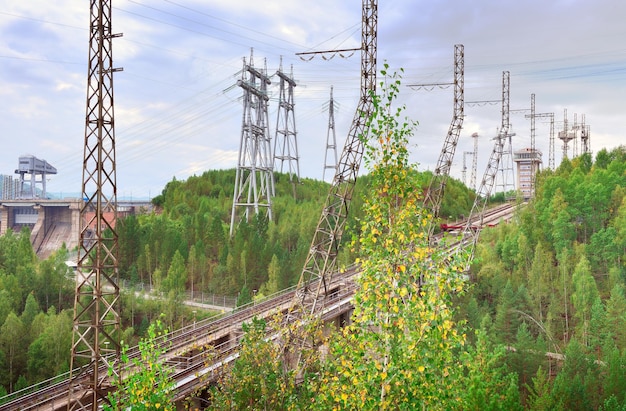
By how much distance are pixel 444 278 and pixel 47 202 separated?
67.3 m

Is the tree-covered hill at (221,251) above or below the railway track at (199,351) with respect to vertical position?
above

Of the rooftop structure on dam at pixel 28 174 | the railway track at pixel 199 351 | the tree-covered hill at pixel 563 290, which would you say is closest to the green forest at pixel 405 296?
the tree-covered hill at pixel 563 290

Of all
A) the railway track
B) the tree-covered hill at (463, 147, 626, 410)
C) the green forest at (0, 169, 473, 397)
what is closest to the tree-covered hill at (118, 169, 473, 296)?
the green forest at (0, 169, 473, 397)

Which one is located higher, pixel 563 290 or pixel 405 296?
pixel 405 296

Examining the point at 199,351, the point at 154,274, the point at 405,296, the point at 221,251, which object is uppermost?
the point at 405,296

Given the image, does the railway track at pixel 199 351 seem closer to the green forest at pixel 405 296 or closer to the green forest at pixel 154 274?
the green forest at pixel 405 296

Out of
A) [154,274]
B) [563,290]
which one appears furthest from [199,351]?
[563,290]

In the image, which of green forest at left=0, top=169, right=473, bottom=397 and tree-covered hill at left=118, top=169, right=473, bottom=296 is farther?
tree-covered hill at left=118, top=169, right=473, bottom=296

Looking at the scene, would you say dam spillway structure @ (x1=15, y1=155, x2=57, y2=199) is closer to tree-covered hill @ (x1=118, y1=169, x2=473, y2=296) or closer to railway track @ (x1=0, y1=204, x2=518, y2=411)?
tree-covered hill @ (x1=118, y1=169, x2=473, y2=296)

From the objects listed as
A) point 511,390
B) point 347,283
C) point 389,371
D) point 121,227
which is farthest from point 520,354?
point 121,227

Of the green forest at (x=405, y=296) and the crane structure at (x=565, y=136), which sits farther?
the crane structure at (x=565, y=136)

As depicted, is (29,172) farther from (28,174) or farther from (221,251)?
(221,251)

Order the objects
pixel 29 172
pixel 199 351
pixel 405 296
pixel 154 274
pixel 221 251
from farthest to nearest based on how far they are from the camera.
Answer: pixel 29 172 < pixel 221 251 < pixel 154 274 < pixel 199 351 < pixel 405 296

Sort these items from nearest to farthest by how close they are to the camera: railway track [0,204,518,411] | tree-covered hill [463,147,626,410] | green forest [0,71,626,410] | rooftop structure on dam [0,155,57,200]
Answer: green forest [0,71,626,410] < railway track [0,204,518,411] < tree-covered hill [463,147,626,410] < rooftop structure on dam [0,155,57,200]
